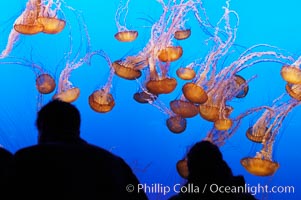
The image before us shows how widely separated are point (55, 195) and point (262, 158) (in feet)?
14.3

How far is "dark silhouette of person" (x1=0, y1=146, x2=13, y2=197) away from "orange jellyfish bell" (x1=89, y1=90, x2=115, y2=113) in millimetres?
4503

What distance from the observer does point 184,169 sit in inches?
225

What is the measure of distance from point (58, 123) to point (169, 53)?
4.22 m

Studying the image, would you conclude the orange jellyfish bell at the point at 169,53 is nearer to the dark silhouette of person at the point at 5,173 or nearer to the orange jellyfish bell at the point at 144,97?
the orange jellyfish bell at the point at 144,97

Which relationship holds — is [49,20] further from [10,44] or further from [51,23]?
[10,44]

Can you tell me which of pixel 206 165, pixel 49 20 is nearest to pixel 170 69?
pixel 49 20

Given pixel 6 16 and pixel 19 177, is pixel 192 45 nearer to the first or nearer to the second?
pixel 6 16

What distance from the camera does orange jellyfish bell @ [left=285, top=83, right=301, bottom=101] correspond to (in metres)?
5.71

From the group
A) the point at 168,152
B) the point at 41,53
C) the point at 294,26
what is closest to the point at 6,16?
the point at 41,53

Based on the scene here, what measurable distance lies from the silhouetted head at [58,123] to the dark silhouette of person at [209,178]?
1.88ft

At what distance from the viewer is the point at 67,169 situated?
5.74 ft

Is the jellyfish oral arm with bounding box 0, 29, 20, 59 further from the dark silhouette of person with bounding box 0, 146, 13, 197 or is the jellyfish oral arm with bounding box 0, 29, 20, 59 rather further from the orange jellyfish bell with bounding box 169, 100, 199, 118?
the dark silhouette of person with bounding box 0, 146, 13, 197

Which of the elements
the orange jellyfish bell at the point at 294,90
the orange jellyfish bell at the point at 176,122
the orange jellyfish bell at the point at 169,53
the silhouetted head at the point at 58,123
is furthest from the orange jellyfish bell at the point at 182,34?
the silhouetted head at the point at 58,123

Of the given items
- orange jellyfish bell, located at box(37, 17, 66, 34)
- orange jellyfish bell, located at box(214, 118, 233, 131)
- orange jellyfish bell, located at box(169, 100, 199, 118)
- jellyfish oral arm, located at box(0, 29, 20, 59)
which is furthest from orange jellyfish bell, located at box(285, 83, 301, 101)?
jellyfish oral arm, located at box(0, 29, 20, 59)
